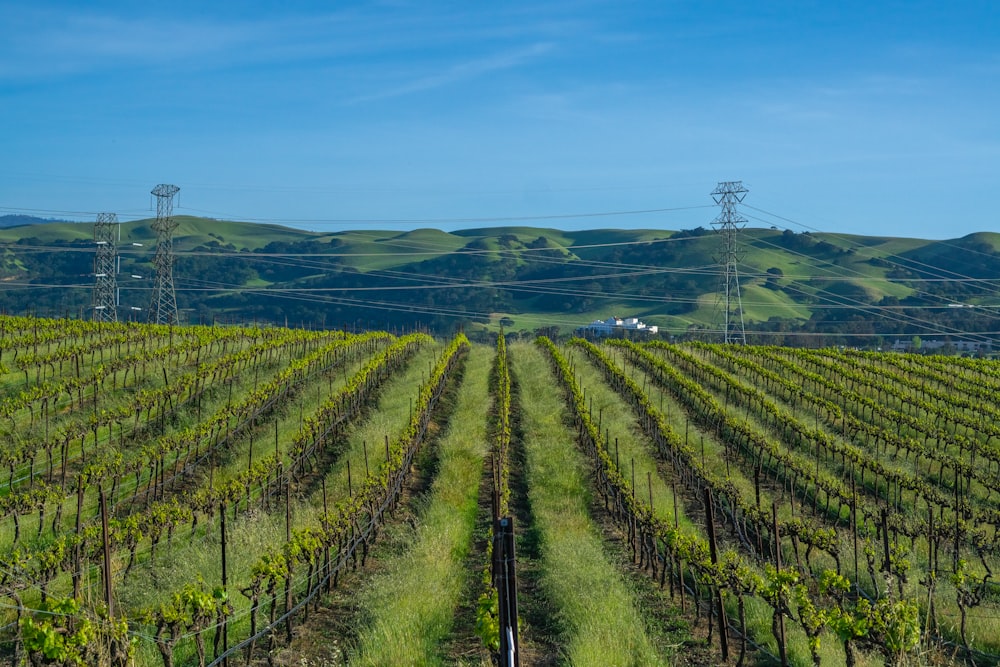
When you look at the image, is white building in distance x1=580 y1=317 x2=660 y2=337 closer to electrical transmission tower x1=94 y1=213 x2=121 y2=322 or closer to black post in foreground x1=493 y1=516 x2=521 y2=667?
electrical transmission tower x1=94 y1=213 x2=121 y2=322

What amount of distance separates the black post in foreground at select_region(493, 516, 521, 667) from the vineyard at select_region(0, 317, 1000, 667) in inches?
1.3

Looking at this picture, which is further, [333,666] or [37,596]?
[37,596]

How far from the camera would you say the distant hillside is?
130 metres

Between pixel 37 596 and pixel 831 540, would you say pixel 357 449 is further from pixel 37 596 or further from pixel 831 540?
pixel 831 540

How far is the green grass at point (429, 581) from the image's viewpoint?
1211 centimetres

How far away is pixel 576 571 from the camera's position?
49.1 ft

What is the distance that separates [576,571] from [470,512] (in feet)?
16.8

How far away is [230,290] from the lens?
6117 inches

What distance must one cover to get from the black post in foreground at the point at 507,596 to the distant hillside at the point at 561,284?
9949 cm

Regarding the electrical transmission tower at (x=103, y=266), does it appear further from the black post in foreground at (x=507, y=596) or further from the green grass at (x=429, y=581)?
the black post in foreground at (x=507, y=596)

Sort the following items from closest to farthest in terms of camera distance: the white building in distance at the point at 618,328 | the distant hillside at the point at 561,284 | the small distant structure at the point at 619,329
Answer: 1. the small distant structure at the point at 619,329
2. the white building in distance at the point at 618,328
3. the distant hillside at the point at 561,284

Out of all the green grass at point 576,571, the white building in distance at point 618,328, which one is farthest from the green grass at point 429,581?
the white building in distance at point 618,328

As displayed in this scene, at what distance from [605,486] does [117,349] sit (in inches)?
843

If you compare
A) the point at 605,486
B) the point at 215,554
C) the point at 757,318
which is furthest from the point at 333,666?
the point at 757,318
